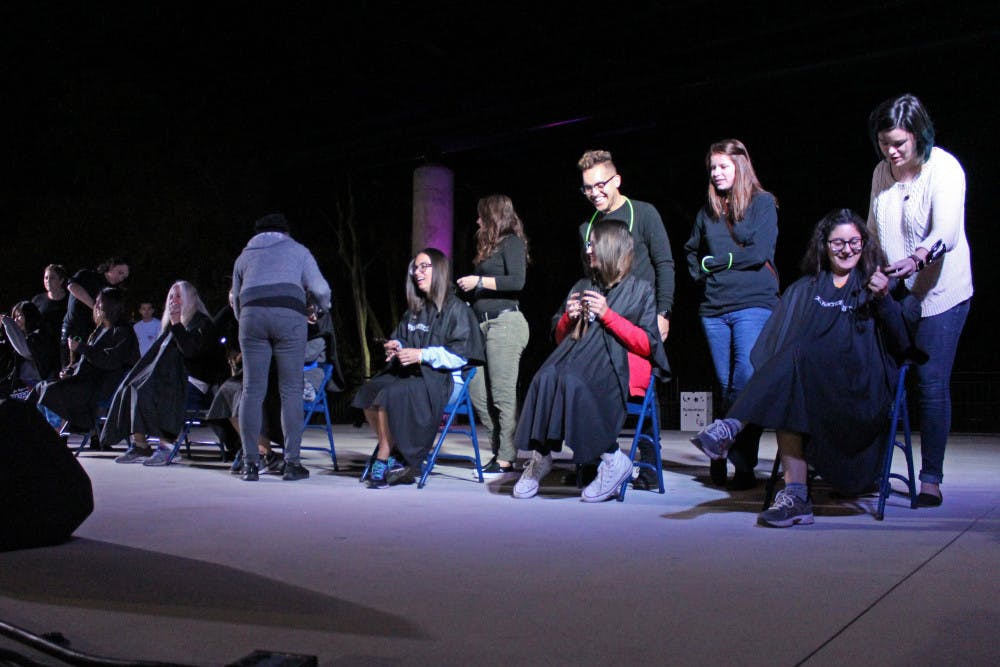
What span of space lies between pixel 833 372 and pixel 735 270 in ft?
3.25

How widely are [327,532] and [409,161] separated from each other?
869cm

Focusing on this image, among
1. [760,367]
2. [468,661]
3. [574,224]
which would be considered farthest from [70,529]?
[574,224]

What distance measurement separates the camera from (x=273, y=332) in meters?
4.54

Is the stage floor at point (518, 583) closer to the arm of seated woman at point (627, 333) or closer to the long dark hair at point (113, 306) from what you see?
the arm of seated woman at point (627, 333)

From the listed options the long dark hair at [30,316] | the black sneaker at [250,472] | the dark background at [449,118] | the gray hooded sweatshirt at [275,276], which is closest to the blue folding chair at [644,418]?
the gray hooded sweatshirt at [275,276]

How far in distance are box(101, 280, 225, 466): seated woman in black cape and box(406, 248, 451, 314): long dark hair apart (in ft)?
5.39

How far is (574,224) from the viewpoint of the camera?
14.0 metres

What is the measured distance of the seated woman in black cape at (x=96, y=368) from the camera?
6328mm

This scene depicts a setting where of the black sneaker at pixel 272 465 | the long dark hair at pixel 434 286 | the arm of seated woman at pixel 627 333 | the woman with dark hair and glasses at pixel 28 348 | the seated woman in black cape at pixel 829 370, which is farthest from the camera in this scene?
the woman with dark hair and glasses at pixel 28 348

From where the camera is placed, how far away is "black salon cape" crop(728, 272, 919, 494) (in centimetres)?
307

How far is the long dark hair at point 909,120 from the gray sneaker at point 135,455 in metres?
4.42

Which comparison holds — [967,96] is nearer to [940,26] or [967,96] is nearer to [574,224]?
[940,26]

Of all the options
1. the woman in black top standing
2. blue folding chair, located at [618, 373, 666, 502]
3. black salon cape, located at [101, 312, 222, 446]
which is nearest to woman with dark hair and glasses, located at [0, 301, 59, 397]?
black salon cape, located at [101, 312, 222, 446]

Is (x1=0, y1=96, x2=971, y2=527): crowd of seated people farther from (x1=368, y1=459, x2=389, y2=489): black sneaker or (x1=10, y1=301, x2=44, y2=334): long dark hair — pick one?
(x1=10, y1=301, x2=44, y2=334): long dark hair
